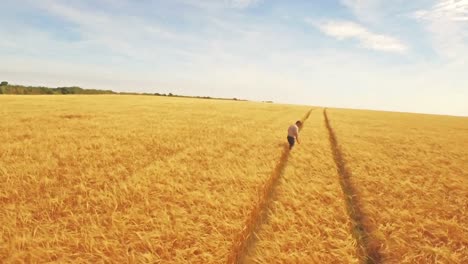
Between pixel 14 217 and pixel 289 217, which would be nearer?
pixel 14 217

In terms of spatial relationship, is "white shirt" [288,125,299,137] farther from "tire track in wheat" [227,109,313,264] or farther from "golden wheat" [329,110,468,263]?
"tire track in wheat" [227,109,313,264]

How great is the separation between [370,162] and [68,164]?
10.2 m

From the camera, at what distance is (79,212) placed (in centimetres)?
575

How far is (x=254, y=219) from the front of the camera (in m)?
6.10

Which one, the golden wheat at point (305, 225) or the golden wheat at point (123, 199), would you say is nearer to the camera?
the golden wheat at point (123, 199)

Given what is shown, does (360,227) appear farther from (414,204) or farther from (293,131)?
(293,131)

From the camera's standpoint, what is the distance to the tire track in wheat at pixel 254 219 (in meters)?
4.81

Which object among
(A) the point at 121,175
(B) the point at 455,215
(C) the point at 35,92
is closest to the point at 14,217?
(A) the point at 121,175

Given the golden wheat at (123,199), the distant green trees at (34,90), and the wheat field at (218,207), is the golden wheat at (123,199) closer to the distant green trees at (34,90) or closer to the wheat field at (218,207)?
the wheat field at (218,207)

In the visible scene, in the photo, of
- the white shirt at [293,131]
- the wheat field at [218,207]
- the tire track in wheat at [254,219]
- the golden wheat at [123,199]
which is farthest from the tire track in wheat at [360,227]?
the white shirt at [293,131]

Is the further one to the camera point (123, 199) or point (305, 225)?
point (123, 199)

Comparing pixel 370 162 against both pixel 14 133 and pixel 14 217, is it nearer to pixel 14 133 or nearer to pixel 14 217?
pixel 14 217

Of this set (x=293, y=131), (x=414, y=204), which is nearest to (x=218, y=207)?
(x=414, y=204)

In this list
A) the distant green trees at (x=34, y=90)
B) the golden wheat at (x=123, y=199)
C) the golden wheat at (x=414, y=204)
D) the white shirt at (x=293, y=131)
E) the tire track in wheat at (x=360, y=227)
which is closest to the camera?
the golden wheat at (x=123, y=199)
